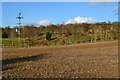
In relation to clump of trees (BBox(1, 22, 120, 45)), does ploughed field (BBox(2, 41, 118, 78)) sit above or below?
below

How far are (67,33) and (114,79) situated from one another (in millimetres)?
37385

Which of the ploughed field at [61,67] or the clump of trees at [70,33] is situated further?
the clump of trees at [70,33]

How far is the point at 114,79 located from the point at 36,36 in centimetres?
3536

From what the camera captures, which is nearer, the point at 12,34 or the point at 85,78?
the point at 85,78

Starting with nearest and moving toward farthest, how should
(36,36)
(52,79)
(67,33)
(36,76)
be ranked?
(52,79) < (36,76) < (36,36) < (67,33)

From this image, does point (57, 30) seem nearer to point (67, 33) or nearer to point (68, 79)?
point (67, 33)

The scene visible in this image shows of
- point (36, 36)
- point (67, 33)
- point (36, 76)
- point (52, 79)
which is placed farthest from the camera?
point (67, 33)

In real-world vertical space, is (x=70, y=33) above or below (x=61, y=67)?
above

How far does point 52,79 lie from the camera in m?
5.75

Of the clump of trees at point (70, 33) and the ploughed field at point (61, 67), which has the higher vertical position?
the clump of trees at point (70, 33)

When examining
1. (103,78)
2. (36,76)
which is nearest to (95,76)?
(103,78)

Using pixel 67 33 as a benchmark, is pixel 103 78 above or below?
below

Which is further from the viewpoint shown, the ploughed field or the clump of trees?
the clump of trees

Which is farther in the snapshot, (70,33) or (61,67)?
(70,33)
